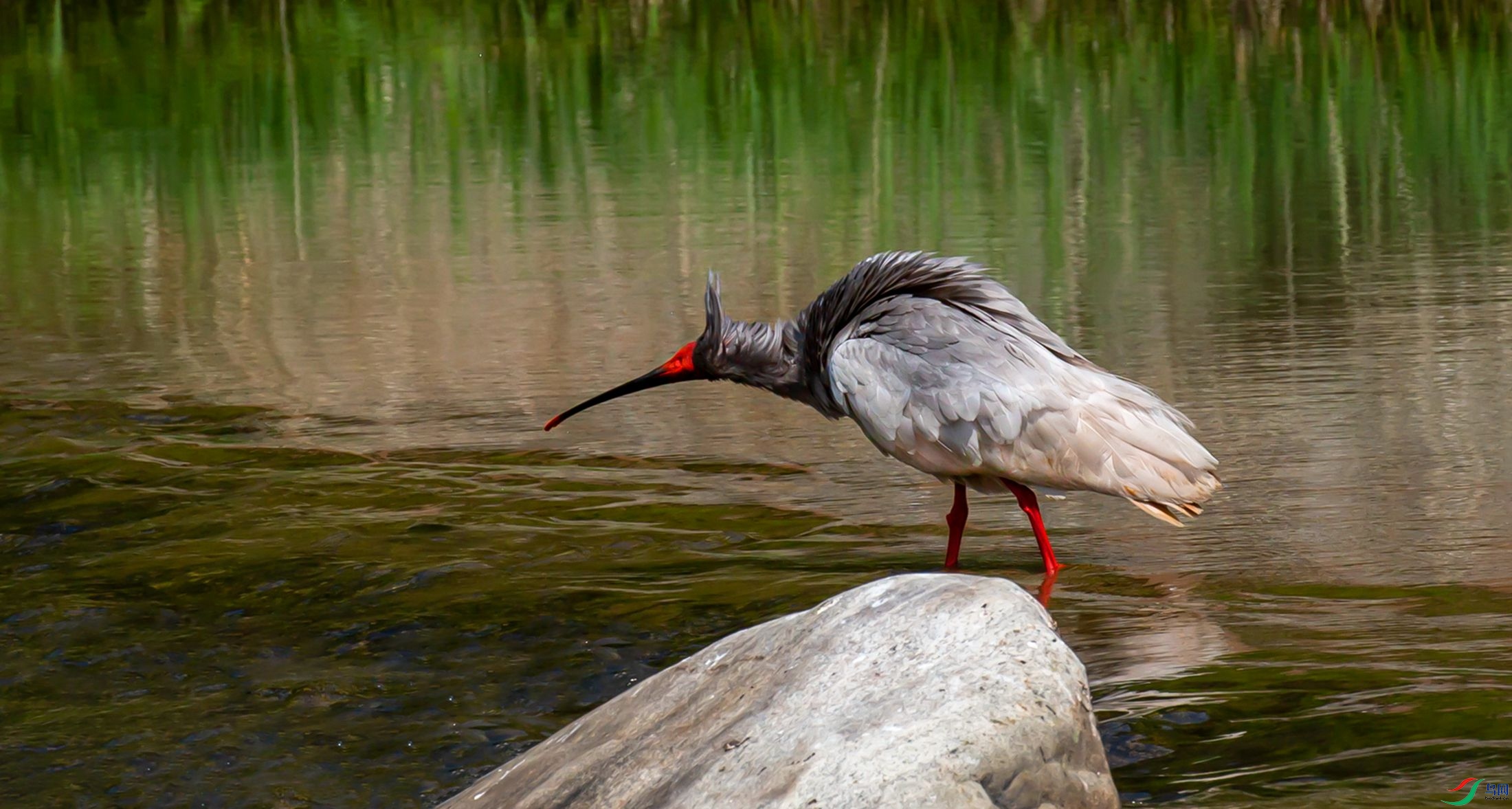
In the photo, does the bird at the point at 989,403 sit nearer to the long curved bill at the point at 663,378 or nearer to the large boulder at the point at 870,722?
the long curved bill at the point at 663,378

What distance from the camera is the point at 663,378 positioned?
7312 millimetres

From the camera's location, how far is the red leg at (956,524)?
6.11 metres

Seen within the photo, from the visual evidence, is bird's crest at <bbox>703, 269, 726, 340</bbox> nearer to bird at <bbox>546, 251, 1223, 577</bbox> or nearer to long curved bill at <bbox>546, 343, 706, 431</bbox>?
long curved bill at <bbox>546, 343, 706, 431</bbox>

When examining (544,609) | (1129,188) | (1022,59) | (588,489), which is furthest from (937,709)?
(1022,59)

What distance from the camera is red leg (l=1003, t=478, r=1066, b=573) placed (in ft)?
19.5

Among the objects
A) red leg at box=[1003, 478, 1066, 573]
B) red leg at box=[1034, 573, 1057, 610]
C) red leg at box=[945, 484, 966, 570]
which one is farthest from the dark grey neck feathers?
red leg at box=[1034, 573, 1057, 610]

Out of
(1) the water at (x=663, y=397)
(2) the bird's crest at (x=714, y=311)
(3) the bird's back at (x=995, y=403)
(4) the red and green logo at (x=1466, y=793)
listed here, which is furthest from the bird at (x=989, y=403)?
(4) the red and green logo at (x=1466, y=793)

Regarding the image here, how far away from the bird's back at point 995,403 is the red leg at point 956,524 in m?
0.06

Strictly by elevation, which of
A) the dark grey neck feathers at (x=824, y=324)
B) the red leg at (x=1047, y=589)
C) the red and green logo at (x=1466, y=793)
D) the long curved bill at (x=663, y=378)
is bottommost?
the red and green logo at (x=1466, y=793)

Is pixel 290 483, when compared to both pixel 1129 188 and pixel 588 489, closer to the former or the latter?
pixel 588 489

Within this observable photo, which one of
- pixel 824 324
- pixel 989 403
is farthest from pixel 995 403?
pixel 824 324

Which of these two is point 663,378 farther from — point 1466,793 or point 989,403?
point 1466,793

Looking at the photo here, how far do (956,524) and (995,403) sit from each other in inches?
19.9

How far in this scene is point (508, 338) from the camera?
972 cm
